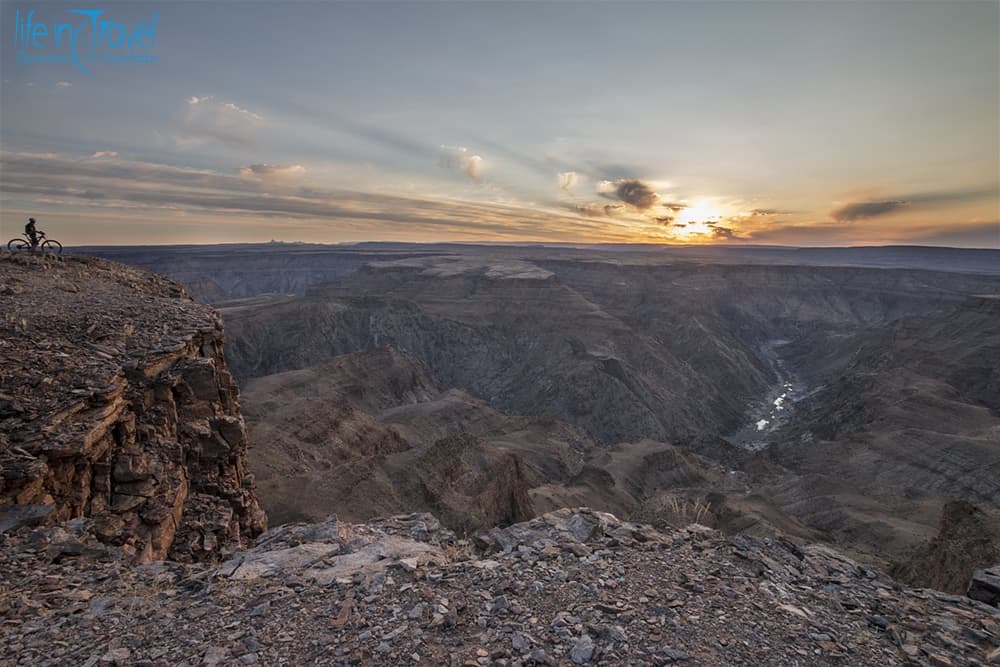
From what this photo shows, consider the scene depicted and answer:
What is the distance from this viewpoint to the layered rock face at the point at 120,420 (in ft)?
25.5

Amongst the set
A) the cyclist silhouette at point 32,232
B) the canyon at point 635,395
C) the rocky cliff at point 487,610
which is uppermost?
the cyclist silhouette at point 32,232

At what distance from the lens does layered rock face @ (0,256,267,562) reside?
→ 7.77 metres

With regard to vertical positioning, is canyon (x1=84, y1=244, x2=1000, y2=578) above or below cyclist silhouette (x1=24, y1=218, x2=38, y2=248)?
below

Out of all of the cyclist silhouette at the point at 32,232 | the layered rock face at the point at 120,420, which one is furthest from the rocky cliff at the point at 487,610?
the cyclist silhouette at the point at 32,232

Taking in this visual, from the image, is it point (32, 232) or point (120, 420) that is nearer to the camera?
point (120, 420)

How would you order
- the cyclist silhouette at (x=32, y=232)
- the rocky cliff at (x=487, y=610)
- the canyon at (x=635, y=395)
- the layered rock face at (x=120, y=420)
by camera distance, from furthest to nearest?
the canyon at (x=635, y=395) < the cyclist silhouette at (x=32, y=232) < the layered rock face at (x=120, y=420) < the rocky cliff at (x=487, y=610)

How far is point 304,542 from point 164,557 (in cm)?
264

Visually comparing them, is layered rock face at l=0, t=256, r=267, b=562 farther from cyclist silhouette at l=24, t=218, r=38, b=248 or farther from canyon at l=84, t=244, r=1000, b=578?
canyon at l=84, t=244, r=1000, b=578

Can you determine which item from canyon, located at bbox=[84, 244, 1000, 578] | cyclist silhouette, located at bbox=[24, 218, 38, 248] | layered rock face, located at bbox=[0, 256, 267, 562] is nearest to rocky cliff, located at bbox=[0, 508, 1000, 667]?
layered rock face, located at bbox=[0, 256, 267, 562]

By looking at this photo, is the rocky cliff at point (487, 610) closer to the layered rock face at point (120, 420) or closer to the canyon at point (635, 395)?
the layered rock face at point (120, 420)

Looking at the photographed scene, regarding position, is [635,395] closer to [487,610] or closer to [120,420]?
[120,420]

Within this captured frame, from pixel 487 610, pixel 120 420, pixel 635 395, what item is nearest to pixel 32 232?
pixel 120 420

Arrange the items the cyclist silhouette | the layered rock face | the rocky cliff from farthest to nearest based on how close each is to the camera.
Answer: the cyclist silhouette → the layered rock face → the rocky cliff

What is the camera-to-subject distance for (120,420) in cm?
Answer: 921
